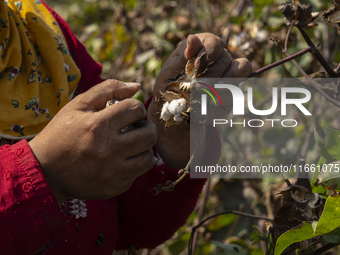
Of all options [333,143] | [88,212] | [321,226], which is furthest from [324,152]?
[88,212]

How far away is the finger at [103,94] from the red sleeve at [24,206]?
0.11m

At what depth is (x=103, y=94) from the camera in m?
0.54

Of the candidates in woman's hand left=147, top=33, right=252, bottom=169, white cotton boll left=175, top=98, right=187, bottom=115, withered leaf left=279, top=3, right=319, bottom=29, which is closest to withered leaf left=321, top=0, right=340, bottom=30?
withered leaf left=279, top=3, right=319, bottom=29

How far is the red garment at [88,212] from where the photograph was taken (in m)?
0.51

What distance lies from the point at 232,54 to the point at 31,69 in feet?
2.16

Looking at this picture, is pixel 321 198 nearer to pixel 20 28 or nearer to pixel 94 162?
pixel 94 162

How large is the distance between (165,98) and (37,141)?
226mm

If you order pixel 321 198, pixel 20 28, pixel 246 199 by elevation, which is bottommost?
pixel 246 199

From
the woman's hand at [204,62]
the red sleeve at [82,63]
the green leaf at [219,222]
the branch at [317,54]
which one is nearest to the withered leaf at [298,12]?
the branch at [317,54]

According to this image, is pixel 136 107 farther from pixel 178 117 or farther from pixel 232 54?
pixel 232 54

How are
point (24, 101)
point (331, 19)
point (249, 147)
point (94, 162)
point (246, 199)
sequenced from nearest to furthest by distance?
point (94, 162)
point (331, 19)
point (24, 101)
point (246, 199)
point (249, 147)

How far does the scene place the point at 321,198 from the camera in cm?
61

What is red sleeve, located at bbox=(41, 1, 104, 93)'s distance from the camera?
2.86ft

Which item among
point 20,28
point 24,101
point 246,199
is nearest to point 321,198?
point 24,101
